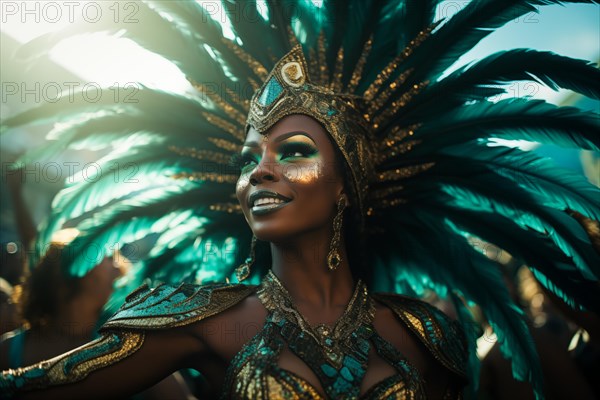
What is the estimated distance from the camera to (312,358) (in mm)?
1756

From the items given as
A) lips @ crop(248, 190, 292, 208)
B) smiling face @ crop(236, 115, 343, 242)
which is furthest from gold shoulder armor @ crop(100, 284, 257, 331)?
lips @ crop(248, 190, 292, 208)

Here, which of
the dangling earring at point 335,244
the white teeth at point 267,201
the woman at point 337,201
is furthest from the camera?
the dangling earring at point 335,244

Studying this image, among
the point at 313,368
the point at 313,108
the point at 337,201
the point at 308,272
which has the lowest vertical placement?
the point at 313,368

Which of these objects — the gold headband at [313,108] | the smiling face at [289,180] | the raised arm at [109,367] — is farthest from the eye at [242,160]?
the raised arm at [109,367]

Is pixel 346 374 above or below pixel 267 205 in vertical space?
below

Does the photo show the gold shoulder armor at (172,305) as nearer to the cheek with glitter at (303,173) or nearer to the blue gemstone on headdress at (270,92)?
the cheek with glitter at (303,173)

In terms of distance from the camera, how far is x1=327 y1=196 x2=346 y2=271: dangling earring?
2127mm

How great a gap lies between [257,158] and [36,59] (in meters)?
1.03

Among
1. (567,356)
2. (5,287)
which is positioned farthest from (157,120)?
(567,356)

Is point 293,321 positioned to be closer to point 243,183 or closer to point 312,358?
point 312,358

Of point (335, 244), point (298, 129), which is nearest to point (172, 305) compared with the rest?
point (335, 244)

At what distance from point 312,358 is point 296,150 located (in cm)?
84

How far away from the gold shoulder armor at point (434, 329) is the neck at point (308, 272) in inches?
10.4

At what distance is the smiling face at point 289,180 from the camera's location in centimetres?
192
